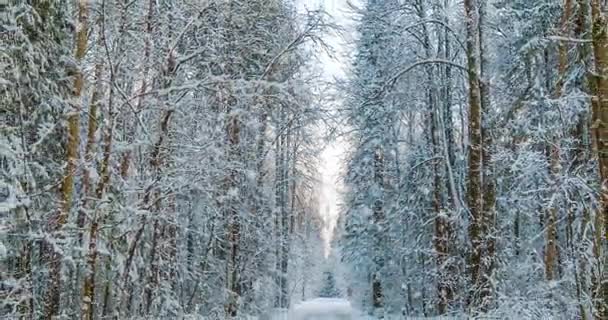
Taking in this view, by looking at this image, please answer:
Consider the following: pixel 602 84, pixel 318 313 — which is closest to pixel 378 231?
pixel 318 313

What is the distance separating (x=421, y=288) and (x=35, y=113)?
47.7 ft

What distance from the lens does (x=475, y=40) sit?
27.7ft

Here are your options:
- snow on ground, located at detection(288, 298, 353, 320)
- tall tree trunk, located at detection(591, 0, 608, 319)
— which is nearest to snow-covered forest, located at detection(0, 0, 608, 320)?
tall tree trunk, located at detection(591, 0, 608, 319)

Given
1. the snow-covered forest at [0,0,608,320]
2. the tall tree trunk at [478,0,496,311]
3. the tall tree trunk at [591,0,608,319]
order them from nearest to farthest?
the tall tree trunk at [591,0,608,319] < the snow-covered forest at [0,0,608,320] < the tall tree trunk at [478,0,496,311]

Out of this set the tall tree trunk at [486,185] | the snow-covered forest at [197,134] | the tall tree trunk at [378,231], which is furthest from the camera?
the tall tree trunk at [378,231]

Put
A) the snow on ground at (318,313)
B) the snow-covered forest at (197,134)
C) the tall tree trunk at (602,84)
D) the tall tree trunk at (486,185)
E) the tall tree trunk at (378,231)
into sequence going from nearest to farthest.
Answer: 1. the tall tree trunk at (602,84)
2. the snow-covered forest at (197,134)
3. the tall tree trunk at (486,185)
4. the tall tree trunk at (378,231)
5. the snow on ground at (318,313)

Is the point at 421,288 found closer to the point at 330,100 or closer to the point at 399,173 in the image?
the point at 399,173

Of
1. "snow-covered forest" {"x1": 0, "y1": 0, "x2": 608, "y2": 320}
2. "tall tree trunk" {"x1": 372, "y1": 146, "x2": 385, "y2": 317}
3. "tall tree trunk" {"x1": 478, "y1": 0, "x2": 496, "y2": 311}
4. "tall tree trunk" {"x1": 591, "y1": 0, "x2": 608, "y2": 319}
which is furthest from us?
"tall tree trunk" {"x1": 372, "y1": 146, "x2": 385, "y2": 317}

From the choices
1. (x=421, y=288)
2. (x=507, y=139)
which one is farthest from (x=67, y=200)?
(x=421, y=288)

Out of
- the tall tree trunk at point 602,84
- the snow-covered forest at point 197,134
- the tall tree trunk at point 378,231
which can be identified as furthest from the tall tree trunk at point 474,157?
the tall tree trunk at point 378,231

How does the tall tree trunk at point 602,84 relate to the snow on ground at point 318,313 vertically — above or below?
above

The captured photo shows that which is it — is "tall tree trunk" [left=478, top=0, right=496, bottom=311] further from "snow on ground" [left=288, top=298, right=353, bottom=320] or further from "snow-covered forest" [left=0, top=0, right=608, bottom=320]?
"snow on ground" [left=288, top=298, right=353, bottom=320]

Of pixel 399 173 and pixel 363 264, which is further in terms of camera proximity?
pixel 363 264

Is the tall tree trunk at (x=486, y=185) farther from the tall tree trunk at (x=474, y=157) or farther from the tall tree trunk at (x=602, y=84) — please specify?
the tall tree trunk at (x=602, y=84)
